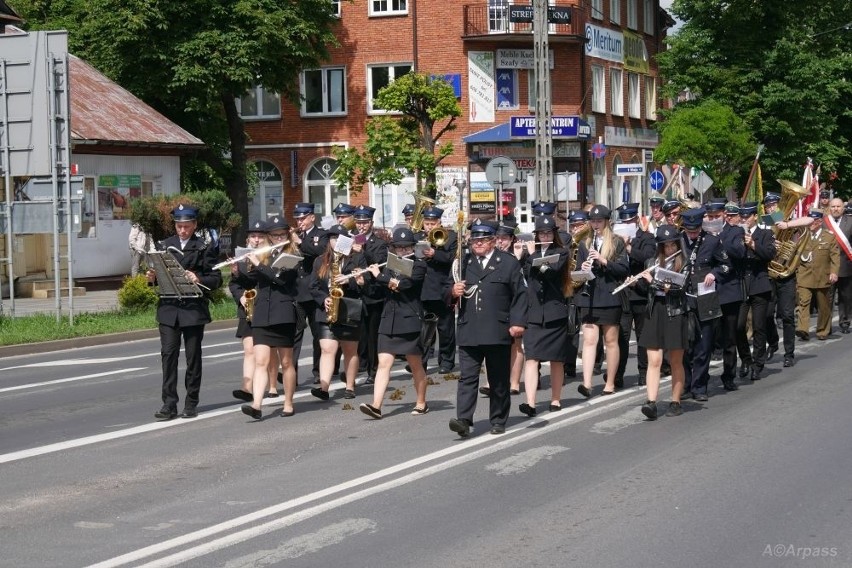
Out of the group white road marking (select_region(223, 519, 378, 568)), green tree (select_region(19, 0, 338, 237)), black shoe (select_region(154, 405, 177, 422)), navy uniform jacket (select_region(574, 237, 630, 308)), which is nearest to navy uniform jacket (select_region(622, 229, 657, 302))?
navy uniform jacket (select_region(574, 237, 630, 308))

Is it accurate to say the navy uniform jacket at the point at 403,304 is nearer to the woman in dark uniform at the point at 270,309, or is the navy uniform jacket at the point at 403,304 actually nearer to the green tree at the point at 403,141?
the woman in dark uniform at the point at 270,309

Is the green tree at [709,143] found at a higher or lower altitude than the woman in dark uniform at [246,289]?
higher

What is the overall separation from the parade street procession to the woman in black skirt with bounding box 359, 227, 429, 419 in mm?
15

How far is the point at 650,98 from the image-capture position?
60.0 m

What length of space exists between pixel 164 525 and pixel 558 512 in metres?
2.41

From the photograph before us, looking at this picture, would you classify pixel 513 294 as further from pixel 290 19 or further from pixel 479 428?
pixel 290 19

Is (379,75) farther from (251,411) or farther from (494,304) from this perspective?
(494,304)

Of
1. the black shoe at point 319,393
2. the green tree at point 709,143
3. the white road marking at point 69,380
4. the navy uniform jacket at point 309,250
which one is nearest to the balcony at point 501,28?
the green tree at point 709,143

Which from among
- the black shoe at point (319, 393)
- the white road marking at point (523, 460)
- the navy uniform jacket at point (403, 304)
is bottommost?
the white road marking at point (523, 460)

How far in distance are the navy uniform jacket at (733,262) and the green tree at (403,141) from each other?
2136cm

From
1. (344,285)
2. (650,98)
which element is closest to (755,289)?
(344,285)

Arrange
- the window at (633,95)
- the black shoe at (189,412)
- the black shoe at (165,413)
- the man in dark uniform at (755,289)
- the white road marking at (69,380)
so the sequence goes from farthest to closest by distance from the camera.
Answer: the window at (633,95), the white road marking at (69,380), the man in dark uniform at (755,289), the black shoe at (189,412), the black shoe at (165,413)

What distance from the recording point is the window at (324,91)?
52.3 metres

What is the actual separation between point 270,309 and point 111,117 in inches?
990
